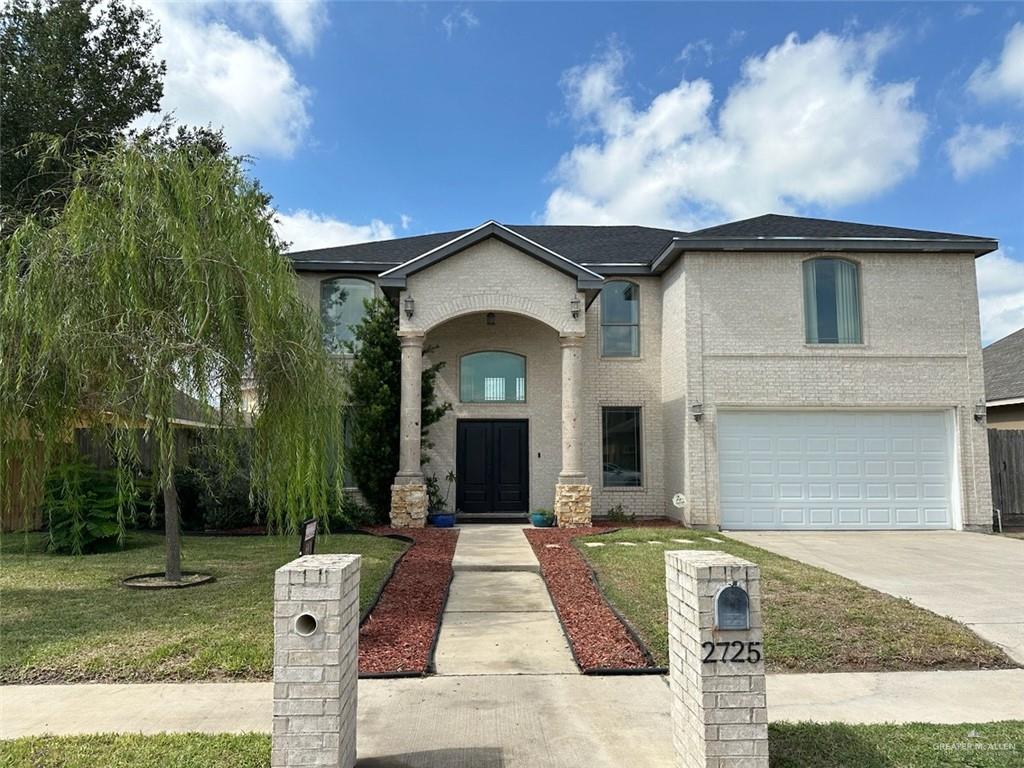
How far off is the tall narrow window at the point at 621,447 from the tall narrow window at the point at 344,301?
5926mm

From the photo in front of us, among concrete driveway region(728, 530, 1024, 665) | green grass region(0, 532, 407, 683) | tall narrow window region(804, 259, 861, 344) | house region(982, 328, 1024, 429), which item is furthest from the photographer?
house region(982, 328, 1024, 429)

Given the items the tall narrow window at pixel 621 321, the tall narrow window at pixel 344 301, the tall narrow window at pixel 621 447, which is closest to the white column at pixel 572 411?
the tall narrow window at pixel 621 447

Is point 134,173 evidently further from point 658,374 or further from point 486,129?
point 658,374

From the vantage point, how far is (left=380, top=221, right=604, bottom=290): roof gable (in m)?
13.0

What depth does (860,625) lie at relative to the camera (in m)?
5.64

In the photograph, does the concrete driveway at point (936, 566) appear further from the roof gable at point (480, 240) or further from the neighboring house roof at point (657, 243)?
the roof gable at point (480, 240)

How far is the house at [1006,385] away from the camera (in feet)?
→ 53.2

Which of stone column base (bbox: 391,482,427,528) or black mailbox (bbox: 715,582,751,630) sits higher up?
black mailbox (bbox: 715,582,751,630)

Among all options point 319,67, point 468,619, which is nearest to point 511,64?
point 319,67

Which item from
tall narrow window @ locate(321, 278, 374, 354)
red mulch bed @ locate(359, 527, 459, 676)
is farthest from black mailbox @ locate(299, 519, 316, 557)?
tall narrow window @ locate(321, 278, 374, 354)

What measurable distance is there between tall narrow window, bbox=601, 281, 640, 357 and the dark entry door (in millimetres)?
2705

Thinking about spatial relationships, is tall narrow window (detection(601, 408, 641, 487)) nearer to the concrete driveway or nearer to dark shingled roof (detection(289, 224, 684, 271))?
the concrete driveway

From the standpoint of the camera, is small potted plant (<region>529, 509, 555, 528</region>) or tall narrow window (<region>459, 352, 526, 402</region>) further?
tall narrow window (<region>459, 352, 526, 402</region>)

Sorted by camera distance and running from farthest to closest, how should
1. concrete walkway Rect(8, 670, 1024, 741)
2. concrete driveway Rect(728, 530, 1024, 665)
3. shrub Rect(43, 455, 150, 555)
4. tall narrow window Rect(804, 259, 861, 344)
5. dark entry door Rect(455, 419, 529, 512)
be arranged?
dark entry door Rect(455, 419, 529, 512) → tall narrow window Rect(804, 259, 861, 344) → shrub Rect(43, 455, 150, 555) → concrete driveway Rect(728, 530, 1024, 665) → concrete walkway Rect(8, 670, 1024, 741)
